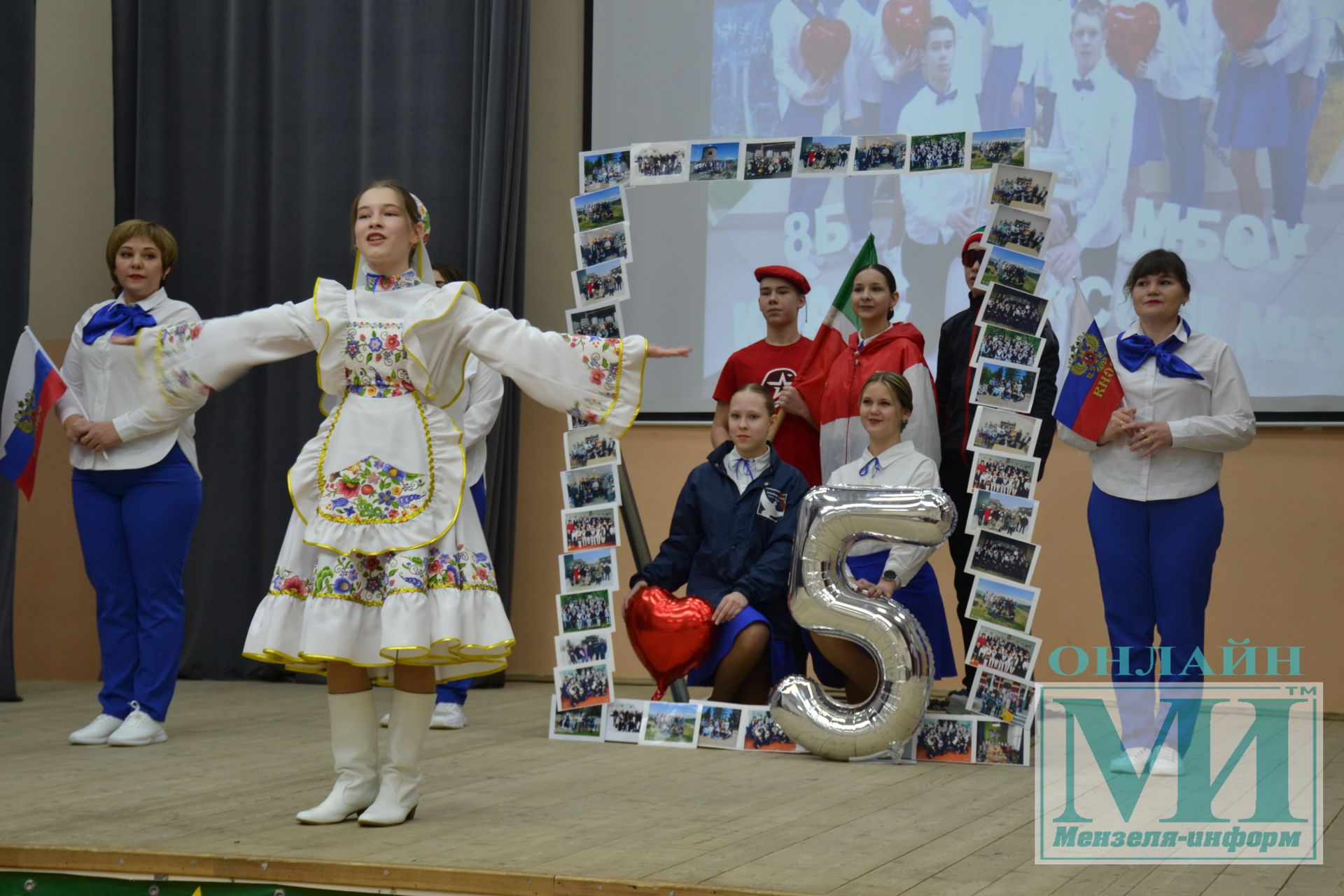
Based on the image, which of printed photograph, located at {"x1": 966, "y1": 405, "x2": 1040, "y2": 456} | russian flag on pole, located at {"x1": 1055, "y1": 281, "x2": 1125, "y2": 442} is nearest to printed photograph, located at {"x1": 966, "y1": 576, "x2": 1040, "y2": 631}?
printed photograph, located at {"x1": 966, "y1": 405, "x2": 1040, "y2": 456}

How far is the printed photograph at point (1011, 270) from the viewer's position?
3.82 metres

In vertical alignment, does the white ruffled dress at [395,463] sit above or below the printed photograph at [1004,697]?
above

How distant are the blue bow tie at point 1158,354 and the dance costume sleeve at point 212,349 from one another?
2.07 meters

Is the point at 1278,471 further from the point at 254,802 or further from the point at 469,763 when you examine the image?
the point at 254,802

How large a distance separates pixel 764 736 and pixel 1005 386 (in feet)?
3.79

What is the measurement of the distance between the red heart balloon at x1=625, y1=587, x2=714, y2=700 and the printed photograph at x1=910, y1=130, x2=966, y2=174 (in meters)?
1.38

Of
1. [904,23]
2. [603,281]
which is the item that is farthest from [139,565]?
[904,23]

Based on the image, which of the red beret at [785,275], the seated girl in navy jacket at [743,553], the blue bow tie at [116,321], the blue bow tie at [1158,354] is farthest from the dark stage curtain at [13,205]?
the blue bow tie at [1158,354]

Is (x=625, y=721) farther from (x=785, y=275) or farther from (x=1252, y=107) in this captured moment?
(x=1252, y=107)

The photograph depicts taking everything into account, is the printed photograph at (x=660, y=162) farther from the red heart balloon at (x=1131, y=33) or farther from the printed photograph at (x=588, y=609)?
the red heart balloon at (x=1131, y=33)

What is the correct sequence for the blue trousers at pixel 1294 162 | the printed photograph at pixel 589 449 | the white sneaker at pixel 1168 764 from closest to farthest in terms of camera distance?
the white sneaker at pixel 1168 764 → the printed photograph at pixel 589 449 → the blue trousers at pixel 1294 162

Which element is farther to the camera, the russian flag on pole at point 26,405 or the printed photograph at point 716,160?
the printed photograph at point 716,160

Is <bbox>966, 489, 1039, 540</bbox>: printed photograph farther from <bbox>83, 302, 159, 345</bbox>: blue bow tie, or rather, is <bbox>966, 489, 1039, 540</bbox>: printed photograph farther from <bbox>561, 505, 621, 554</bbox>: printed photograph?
<bbox>83, 302, 159, 345</bbox>: blue bow tie

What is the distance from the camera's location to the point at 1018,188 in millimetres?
3816
